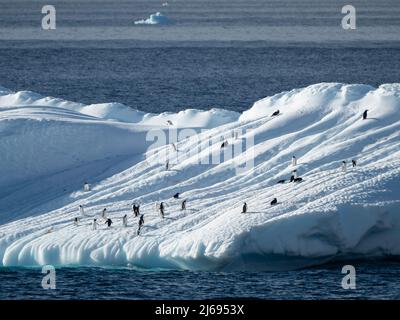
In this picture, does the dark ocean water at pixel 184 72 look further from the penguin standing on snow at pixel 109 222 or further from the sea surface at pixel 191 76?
the penguin standing on snow at pixel 109 222

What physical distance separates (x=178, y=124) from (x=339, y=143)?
486 inches

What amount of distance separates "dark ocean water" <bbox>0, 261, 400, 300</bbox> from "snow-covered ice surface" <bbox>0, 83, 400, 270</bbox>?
1158mm

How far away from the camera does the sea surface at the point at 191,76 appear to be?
57.0 metres

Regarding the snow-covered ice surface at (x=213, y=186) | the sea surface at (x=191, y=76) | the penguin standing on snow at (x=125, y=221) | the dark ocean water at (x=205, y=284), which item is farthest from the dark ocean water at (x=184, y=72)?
the dark ocean water at (x=205, y=284)

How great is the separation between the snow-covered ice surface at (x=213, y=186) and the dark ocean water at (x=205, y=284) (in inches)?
45.6

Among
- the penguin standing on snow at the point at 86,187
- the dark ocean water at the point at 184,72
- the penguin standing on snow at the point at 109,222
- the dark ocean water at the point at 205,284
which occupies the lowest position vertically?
the dark ocean water at the point at 205,284

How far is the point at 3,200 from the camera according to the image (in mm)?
69812

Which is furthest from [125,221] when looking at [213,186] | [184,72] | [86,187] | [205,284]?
[184,72]

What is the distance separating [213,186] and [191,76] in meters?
63.9

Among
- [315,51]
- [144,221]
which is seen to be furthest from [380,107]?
[315,51]

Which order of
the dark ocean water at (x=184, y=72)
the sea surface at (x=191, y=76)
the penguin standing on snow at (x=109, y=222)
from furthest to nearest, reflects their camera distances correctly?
the dark ocean water at (x=184, y=72)
the penguin standing on snow at (x=109, y=222)
the sea surface at (x=191, y=76)

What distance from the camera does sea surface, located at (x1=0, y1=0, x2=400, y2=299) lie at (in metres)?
57.0

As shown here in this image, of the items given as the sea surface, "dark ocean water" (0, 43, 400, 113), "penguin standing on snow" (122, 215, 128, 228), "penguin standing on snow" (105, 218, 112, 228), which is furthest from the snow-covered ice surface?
"dark ocean water" (0, 43, 400, 113)
